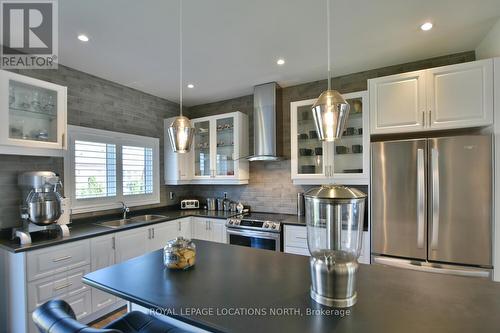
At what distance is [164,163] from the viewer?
3.99 m

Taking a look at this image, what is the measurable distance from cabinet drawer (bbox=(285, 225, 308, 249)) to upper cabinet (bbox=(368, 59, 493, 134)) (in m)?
1.36

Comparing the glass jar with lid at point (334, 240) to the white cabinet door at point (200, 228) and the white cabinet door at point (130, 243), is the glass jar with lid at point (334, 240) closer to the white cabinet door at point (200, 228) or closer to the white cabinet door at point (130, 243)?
the white cabinet door at point (130, 243)

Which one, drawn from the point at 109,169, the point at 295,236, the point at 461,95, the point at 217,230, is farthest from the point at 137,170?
the point at 461,95

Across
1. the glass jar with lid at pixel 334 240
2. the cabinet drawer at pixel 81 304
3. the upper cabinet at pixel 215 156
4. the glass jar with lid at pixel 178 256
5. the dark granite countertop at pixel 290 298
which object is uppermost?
the upper cabinet at pixel 215 156

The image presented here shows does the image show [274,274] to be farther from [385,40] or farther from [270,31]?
[385,40]

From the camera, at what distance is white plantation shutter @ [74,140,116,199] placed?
287 cm

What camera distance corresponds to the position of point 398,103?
246 cm

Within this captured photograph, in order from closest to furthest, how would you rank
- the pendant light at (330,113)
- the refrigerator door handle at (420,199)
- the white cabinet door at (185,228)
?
the pendant light at (330,113) → the refrigerator door handle at (420,199) → the white cabinet door at (185,228)

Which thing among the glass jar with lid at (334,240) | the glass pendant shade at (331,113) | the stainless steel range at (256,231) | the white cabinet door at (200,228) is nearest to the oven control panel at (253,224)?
the stainless steel range at (256,231)

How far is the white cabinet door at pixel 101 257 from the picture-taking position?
2428 mm

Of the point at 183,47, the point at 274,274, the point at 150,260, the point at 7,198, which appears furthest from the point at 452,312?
the point at 7,198

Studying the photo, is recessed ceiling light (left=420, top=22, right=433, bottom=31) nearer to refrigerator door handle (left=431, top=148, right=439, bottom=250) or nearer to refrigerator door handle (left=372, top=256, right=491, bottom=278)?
refrigerator door handle (left=431, top=148, right=439, bottom=250)

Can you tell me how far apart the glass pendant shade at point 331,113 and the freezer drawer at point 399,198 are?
1.35 metres

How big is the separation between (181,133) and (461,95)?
2458 millimetres
